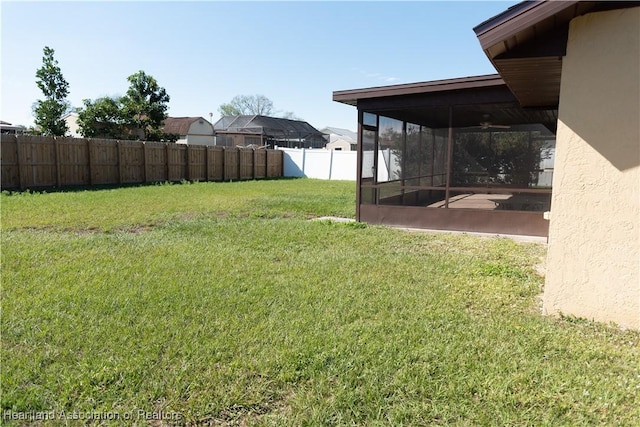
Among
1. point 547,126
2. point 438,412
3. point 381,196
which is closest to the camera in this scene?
point 438,412

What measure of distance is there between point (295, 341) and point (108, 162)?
15579 mm

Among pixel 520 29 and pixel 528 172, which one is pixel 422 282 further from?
pixel 528 172

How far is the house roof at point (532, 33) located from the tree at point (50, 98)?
2660 centimetres

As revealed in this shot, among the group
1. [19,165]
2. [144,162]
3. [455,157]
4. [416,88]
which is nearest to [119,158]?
[144,162]

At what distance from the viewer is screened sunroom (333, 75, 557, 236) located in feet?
25.8

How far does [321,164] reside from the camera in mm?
25297

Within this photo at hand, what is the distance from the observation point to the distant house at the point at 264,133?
46188 millimetres

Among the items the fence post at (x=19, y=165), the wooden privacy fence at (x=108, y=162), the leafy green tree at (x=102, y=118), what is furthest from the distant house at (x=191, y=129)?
the fence post at (x=19, y=165)

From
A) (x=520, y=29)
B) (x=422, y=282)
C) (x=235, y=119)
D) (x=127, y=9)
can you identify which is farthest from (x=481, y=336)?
(x=235, y=119)

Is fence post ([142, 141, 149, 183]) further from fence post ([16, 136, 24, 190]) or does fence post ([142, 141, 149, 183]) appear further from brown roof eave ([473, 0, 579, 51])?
brown roof eave ([473, 0, 579, 51])

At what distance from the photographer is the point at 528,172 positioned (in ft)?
26.9

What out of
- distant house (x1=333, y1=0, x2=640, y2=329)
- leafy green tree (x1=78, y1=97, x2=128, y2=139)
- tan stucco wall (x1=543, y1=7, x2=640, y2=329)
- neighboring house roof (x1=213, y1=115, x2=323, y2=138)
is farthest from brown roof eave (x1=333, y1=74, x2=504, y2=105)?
neighboring house roof (x1=213, y1=115, x2=323, y2=138)

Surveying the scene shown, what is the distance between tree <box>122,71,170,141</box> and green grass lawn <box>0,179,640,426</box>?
75.4ft

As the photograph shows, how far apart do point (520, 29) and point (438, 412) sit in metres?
2.98
